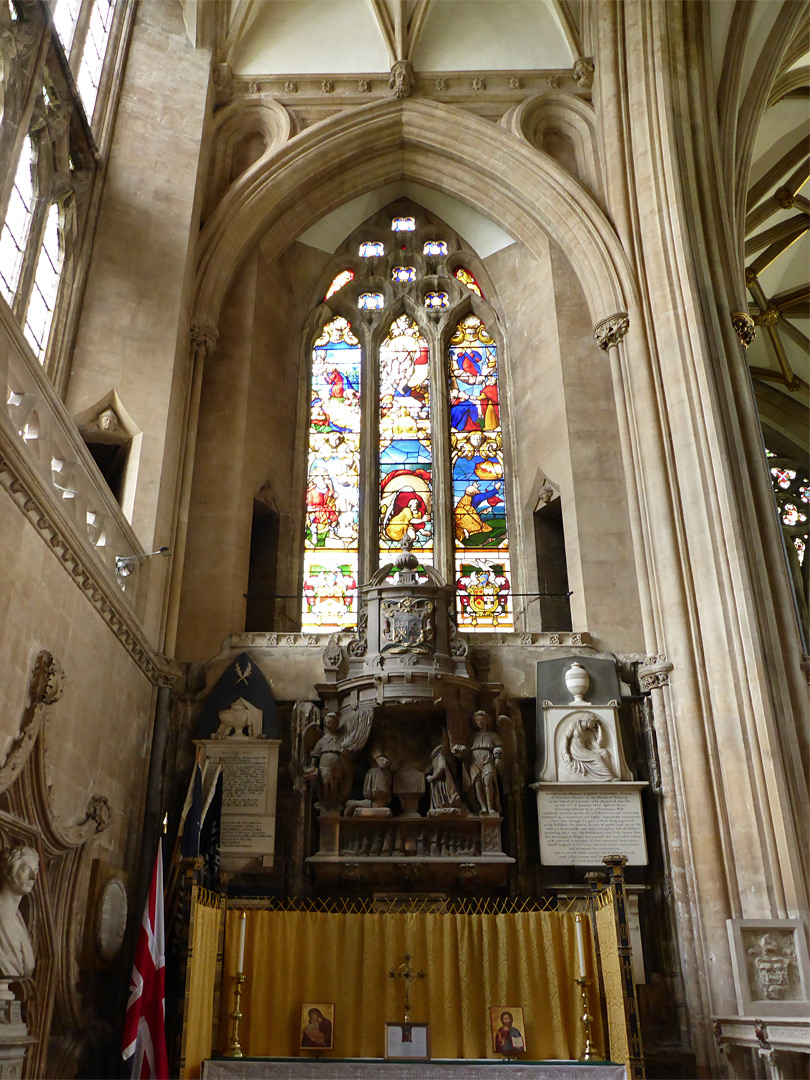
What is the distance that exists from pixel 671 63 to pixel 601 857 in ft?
33.4

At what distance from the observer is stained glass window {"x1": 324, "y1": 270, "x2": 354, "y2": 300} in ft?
49.3

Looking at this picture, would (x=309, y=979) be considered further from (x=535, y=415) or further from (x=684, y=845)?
(x=535, y=415)

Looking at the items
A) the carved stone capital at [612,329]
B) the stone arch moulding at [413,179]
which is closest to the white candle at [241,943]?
the stone arch moulding at [413,179]

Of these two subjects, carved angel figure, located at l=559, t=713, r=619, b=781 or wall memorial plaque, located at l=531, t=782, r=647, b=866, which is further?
carved angel figure, located at l=559, t=713, r=619, b=781

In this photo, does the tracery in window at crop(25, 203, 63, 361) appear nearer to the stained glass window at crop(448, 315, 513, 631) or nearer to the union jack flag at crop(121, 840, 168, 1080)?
the stained glass window at crop(448, 315, 513, 631)

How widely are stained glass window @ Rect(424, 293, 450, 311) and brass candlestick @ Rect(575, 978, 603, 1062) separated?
9.68 meters

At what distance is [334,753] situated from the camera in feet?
33.9

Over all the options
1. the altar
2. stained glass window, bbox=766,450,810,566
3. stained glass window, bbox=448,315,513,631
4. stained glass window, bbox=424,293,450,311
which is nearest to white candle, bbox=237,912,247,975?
the altar

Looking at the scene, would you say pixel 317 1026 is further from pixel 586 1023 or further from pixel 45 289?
pixel 45 289

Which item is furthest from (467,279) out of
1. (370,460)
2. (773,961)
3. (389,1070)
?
(389,1070)

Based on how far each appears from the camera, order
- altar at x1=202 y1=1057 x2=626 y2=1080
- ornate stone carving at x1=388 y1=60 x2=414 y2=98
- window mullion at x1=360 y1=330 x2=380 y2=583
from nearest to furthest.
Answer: altar at x1=202 y1=1057 x2=626 y2=1080, window mullion at x1=360 y1=330 x2=380 y2=583, ornate stone carving at x1=388 y1=60 x2=414 y2=98

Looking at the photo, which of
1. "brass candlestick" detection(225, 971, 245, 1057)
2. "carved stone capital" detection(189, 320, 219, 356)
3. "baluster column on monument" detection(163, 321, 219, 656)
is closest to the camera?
"brass candlestick" detection(225, 971, 245, 1057)

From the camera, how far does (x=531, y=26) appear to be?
14836 millimetres

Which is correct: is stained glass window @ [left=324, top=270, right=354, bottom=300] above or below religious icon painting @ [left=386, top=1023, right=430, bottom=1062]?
above
